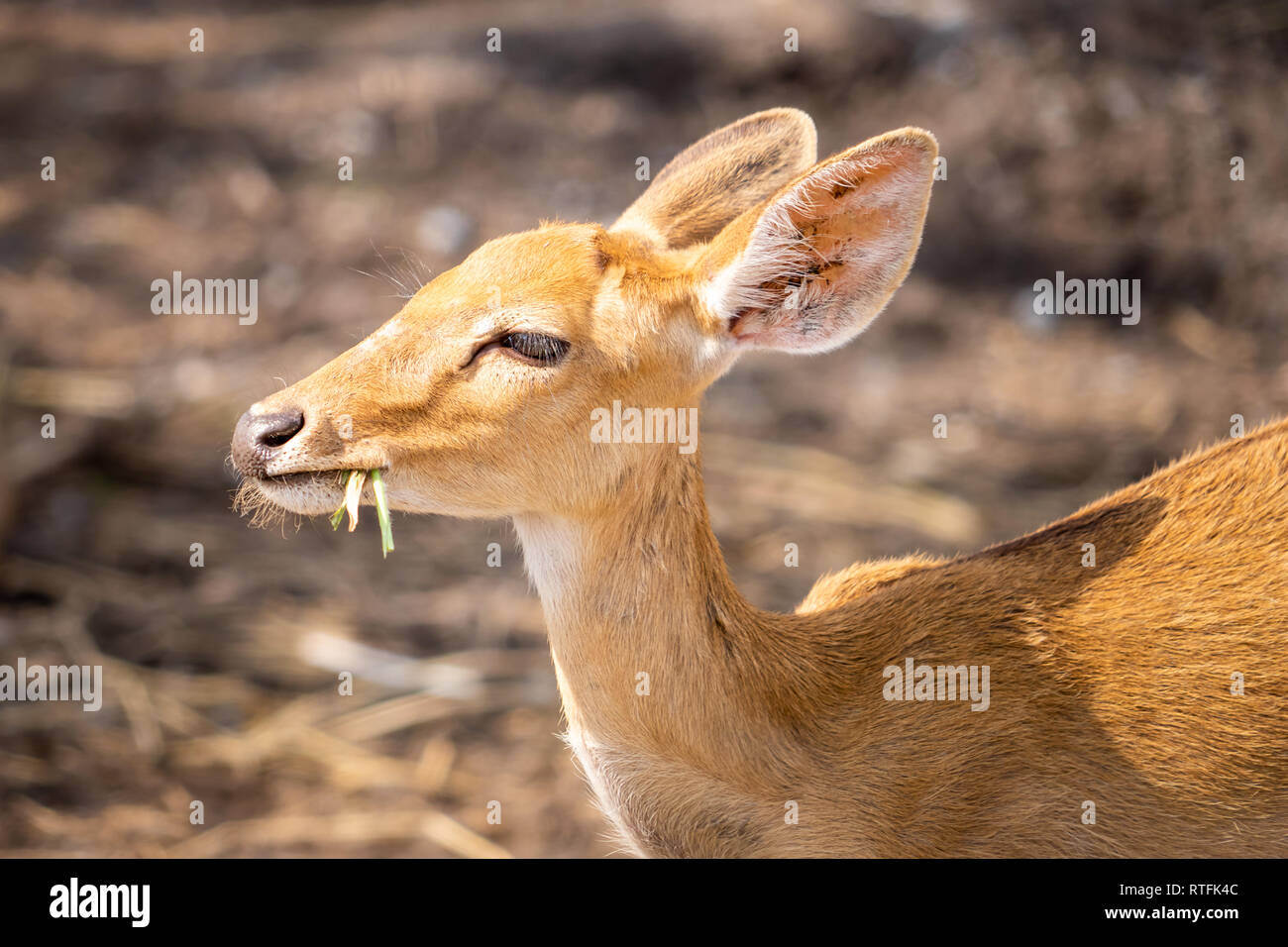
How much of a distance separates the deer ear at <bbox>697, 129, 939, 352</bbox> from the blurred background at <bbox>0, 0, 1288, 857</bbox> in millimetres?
2705

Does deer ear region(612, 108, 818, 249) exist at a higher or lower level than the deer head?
higher

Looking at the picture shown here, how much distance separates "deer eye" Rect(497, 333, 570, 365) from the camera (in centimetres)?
323

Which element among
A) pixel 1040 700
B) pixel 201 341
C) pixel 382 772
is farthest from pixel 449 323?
pixel 201 341

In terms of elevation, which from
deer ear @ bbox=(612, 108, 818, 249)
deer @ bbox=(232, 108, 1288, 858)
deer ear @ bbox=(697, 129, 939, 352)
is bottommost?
deer @ bbox=(232, 108, 1288, 858)

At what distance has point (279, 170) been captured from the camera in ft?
29.9

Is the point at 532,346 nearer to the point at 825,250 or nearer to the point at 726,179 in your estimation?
the point at 825,250

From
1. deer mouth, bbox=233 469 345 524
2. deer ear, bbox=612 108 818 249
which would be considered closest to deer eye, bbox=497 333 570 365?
deer mouth, bbox=233 469 345 524

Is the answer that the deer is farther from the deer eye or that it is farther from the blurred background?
the blurred background

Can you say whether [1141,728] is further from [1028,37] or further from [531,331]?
[1028,37]

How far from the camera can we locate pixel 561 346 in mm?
3244

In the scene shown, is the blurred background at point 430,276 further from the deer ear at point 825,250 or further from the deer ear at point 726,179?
the deer ear at point 825,250

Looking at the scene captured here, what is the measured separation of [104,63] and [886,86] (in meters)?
5.72
